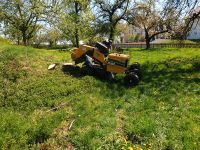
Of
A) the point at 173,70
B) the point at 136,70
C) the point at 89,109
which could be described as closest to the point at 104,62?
the point at 136,70

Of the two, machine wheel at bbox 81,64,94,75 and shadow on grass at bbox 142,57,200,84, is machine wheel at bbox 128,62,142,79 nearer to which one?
shadow on grass at bbox 142,57,200,84

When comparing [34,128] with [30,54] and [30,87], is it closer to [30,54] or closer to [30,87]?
[30,87]

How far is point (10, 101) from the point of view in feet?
41.5

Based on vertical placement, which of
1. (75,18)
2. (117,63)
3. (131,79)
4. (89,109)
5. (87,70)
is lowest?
(89,109)

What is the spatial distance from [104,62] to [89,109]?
166 inches

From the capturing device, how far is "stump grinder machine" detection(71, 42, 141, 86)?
15.5 metres

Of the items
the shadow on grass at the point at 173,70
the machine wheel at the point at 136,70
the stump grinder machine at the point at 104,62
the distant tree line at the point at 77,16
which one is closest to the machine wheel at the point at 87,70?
the stump grinder machine at the point at 104,62

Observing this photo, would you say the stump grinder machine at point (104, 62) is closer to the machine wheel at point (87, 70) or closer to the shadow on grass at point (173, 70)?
the machine wheel at point (87, 70)

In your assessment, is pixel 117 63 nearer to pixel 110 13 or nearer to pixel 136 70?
pixel 136 70

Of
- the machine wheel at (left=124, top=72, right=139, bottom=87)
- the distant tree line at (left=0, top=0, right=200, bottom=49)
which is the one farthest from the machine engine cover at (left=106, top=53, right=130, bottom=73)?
the distant tree line at (left=0, top=0, right=200, bottom=49)

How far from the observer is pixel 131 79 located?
15.4 m

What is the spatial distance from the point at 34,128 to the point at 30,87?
11.3 feet

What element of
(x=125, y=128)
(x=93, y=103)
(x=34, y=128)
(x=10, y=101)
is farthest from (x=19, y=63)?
(x=125, y=128)

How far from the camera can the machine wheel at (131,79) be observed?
604 inches
